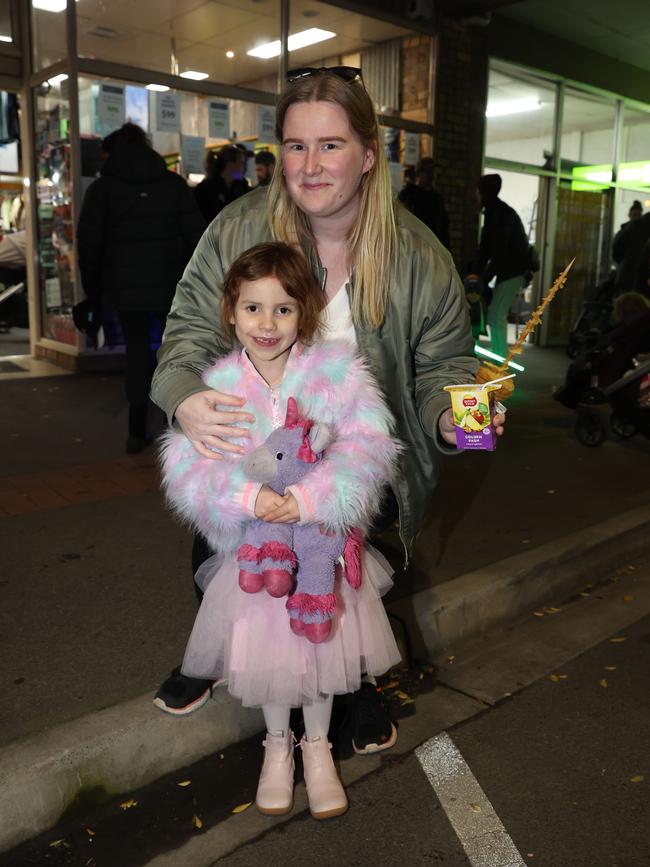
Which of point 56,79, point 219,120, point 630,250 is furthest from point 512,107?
point 56,79

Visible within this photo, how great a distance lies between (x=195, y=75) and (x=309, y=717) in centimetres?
873

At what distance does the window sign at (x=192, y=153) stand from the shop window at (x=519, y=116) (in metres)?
4.40

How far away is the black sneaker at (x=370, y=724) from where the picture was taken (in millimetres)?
2711

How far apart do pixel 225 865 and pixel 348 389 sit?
1342 mm

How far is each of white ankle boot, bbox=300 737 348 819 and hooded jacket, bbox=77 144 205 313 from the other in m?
4.01

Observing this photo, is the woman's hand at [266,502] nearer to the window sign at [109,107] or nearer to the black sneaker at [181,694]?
the black sneaker at [181,694]

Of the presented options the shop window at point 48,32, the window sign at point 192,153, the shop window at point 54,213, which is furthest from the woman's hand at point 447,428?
the window sign at point 192,153

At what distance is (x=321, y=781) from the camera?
2.44 metres

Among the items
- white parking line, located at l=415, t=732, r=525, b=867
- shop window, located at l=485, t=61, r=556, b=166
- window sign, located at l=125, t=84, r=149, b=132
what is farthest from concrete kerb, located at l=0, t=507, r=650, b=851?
shop window, located at l=485, t=61, r=556, b=166

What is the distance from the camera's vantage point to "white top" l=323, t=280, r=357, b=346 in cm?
264

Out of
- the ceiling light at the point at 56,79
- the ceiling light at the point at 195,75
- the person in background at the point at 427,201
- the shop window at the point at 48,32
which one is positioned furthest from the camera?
the ceiling light at the point at 195,75

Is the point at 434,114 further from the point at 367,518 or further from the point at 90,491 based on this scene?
the point at 367,518

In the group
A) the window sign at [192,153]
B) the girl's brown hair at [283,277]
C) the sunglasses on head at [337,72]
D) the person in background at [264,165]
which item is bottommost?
the girl's brown hair at [283,277]

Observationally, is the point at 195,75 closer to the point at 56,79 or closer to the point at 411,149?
the point at 56,79
